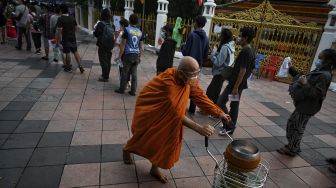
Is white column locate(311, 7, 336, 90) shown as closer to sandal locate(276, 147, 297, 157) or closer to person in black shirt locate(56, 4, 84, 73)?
sandal locate(276, 147, 297, 157)

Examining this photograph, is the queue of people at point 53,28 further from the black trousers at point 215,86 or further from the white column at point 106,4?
the white column at point 106,4

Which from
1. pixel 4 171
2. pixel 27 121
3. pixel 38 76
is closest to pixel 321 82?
pixel 4 171

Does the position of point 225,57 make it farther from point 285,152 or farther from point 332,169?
point 332,169

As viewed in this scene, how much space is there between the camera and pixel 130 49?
559 cm

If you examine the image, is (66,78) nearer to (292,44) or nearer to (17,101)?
(17,101)

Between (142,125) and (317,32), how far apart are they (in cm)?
919

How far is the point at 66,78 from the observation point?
6711 mm

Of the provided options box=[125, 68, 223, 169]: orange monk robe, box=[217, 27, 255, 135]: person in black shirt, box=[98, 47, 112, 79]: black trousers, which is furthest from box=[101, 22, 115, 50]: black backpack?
box=[125, 68, 223, 169]: orange monk robe

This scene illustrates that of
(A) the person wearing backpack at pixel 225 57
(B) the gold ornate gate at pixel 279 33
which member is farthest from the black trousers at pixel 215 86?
(B) the gold ornate gate at pixel 279 33

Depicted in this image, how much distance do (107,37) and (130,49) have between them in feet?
3.61

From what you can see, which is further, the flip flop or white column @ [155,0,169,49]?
white column @ [155,0,169,49]

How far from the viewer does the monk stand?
249cm

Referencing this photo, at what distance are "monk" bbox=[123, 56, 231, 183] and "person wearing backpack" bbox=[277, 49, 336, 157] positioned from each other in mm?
1750

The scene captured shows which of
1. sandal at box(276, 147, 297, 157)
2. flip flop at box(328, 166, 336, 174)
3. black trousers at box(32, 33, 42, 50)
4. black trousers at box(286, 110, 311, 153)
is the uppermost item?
black trousers at box(32, 33, 42, 50)
